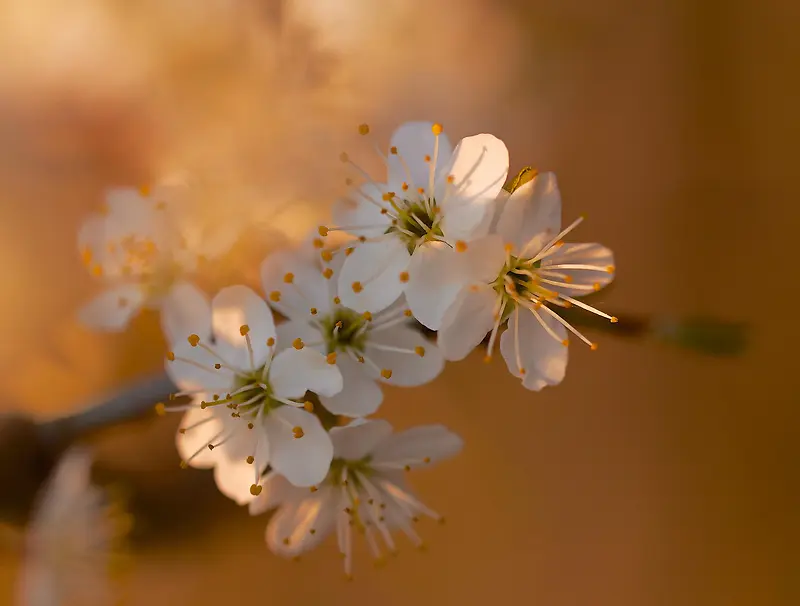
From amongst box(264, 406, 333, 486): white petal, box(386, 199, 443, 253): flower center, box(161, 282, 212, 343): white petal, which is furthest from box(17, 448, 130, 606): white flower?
box(386, 199, 443, 253): flower center

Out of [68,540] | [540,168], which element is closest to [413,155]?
[540,168]

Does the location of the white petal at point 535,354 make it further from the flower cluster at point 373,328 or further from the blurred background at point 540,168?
the blurred background at point 540,168

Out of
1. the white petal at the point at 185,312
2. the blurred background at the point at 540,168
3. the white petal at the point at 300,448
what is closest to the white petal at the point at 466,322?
the white petal at the point at 300,448

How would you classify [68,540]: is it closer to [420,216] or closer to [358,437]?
[358,437]

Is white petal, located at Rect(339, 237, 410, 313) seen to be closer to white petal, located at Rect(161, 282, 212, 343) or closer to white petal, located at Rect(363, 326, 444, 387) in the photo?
white petal, located at Rect(363, 326, 444, 387)

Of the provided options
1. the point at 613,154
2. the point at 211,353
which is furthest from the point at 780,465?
the point at 211,353
